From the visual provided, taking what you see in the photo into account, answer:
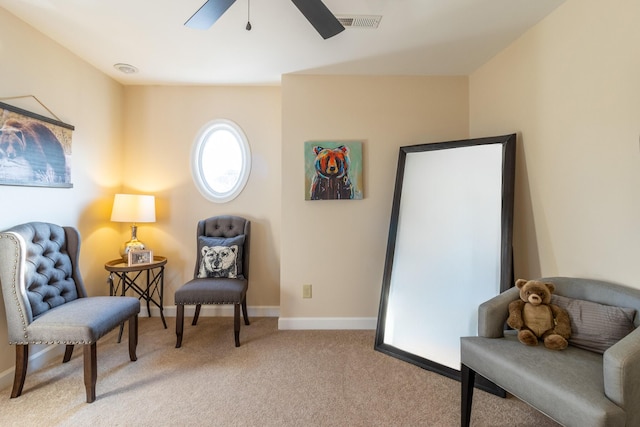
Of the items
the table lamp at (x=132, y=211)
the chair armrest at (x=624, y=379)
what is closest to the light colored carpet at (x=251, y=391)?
the chair armrest at (x=624, y=379)

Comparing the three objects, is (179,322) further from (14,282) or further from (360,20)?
(360,20)

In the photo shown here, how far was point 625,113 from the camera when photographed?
1.44m

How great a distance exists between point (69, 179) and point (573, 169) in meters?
3.78

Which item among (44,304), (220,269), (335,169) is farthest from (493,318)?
(44,304)

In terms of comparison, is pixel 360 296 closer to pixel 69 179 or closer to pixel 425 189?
pixel 425 189

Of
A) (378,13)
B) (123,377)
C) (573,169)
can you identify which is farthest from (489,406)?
(378,13)

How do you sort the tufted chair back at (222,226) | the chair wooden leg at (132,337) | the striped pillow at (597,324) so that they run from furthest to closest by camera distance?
1. the tufted chair back at (222,226)
2. the chair wooden leg at (132,337)
3. the striped pillow at (597,324)

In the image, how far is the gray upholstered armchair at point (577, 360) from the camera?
3.35 ft

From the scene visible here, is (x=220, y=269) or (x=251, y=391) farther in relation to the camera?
(x=220, y=269)

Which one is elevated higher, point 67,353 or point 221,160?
point 221,160

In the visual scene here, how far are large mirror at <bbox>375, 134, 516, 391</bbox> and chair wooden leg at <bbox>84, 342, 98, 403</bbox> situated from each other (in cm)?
199

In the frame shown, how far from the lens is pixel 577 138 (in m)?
1.69

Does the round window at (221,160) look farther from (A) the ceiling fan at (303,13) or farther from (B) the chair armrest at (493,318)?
(B) the chair armrest at (493,318)

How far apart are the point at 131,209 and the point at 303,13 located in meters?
2.36
